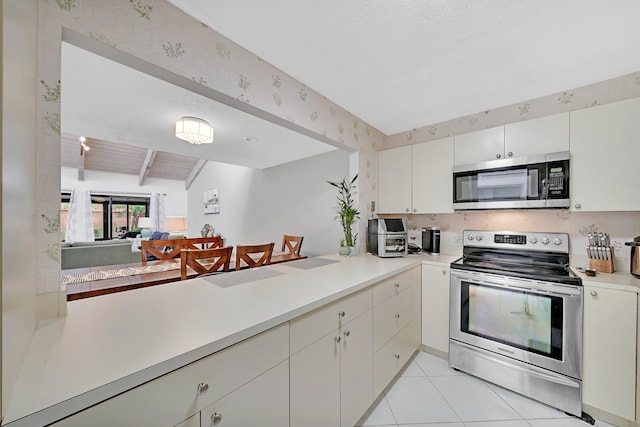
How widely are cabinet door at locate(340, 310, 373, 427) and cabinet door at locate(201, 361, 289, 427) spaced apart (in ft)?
1.32

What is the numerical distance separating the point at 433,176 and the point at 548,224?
956 mm

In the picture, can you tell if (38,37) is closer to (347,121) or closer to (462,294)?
(347,121)

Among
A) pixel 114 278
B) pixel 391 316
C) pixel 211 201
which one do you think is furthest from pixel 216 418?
pixel 211 201

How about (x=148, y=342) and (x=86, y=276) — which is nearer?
(x=148, y=342)

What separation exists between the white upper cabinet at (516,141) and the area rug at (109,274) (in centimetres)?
269

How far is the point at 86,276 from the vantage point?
1685mm

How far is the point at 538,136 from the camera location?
1862 millimetres

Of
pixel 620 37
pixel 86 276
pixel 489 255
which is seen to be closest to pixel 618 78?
pixel 620 37

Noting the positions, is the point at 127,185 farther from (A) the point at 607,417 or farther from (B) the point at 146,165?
(A) the point at 607,417

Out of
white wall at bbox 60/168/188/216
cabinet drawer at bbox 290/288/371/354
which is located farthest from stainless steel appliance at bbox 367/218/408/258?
white wall at bbox 60/168/188/216

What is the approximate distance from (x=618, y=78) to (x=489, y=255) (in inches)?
60.3

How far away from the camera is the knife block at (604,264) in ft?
5.42

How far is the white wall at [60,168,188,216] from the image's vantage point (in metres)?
6.52

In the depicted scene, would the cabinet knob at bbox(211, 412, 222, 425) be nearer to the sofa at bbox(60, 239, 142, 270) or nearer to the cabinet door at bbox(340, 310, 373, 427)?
the cabinet door at bbox(340, 310, 373, 427)
